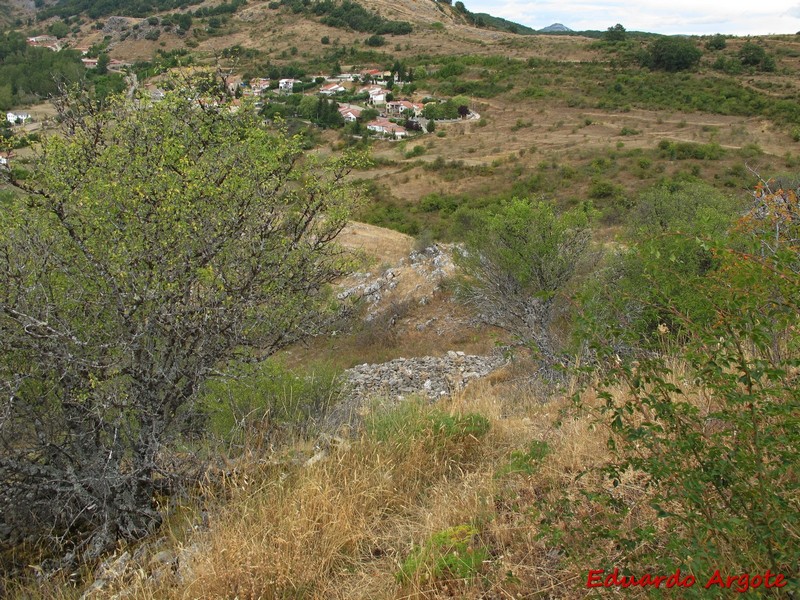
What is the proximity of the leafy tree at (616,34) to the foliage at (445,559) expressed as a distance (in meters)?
78.6

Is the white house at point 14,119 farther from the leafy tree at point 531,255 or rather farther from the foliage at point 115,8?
the foliage at point 115,8

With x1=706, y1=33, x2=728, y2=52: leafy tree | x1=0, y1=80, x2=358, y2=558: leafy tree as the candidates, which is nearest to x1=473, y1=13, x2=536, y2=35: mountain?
x1=706, y1=33, x2=728, y2=52: leafy tree

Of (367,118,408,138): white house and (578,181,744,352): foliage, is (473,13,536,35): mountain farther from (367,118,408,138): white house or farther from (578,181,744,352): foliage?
(578,181,744,352): foliage

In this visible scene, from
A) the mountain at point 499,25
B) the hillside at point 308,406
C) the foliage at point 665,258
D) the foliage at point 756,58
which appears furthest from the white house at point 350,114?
the mountain at point 499,25

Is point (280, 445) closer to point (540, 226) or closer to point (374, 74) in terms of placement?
point (540, 226)

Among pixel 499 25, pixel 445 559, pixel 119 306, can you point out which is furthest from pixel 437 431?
pixel 499 25

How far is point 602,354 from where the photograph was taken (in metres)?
1.70

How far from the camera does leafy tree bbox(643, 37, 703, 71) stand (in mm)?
49750

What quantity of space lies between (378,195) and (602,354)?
31307 mm

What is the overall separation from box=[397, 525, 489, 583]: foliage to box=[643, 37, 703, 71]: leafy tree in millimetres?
59226

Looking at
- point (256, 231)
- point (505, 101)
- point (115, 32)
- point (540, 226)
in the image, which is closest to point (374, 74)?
point (505, 101)

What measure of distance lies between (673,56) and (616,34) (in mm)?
25218

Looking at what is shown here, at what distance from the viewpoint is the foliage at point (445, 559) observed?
2.03 m

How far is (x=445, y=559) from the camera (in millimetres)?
2102
